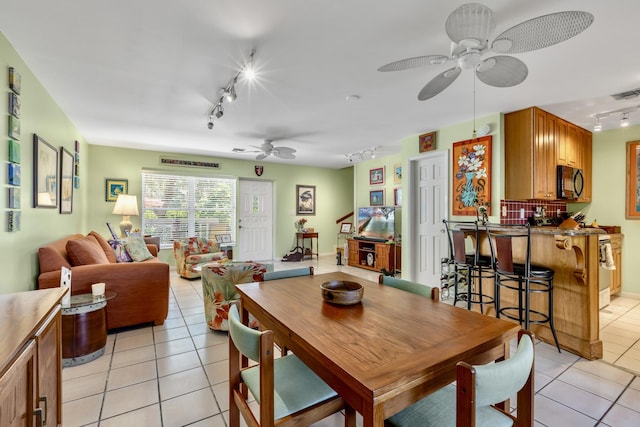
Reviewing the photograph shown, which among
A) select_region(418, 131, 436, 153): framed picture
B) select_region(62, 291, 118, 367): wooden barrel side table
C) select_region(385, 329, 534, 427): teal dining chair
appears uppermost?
select_region(418, 131, 436, 153): framed picture

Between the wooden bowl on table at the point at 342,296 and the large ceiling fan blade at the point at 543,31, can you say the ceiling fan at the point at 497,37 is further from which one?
the wooden bowl on table at the point at 342,296

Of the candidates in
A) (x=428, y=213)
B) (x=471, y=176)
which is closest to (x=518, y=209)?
(x=471, y=176)

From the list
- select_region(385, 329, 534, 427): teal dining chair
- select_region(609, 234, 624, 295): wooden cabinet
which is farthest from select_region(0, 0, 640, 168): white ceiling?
select_region(385, 329, 534, 427): teal dining chair

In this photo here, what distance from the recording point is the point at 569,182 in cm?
407

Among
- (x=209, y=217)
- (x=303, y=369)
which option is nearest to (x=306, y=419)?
(x=303, y=369)

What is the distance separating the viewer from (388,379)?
817mm

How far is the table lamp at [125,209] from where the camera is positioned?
5.10 meters

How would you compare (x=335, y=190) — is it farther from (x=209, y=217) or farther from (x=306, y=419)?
(x=306, y=419)

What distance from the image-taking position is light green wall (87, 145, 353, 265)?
549 centimetres

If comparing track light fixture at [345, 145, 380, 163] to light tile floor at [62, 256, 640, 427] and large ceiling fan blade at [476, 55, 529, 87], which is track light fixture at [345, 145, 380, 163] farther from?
light tile floor at [62, 256, 640, 427]

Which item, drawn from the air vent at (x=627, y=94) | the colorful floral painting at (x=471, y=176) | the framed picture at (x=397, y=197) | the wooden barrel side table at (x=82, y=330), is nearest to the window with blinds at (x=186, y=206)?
the framed picture at (x=397, y=197)

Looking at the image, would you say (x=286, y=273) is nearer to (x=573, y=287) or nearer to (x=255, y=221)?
(x=573, y=287)

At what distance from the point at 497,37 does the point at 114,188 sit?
6312 mm

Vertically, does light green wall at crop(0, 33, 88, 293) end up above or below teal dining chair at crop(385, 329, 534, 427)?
above
